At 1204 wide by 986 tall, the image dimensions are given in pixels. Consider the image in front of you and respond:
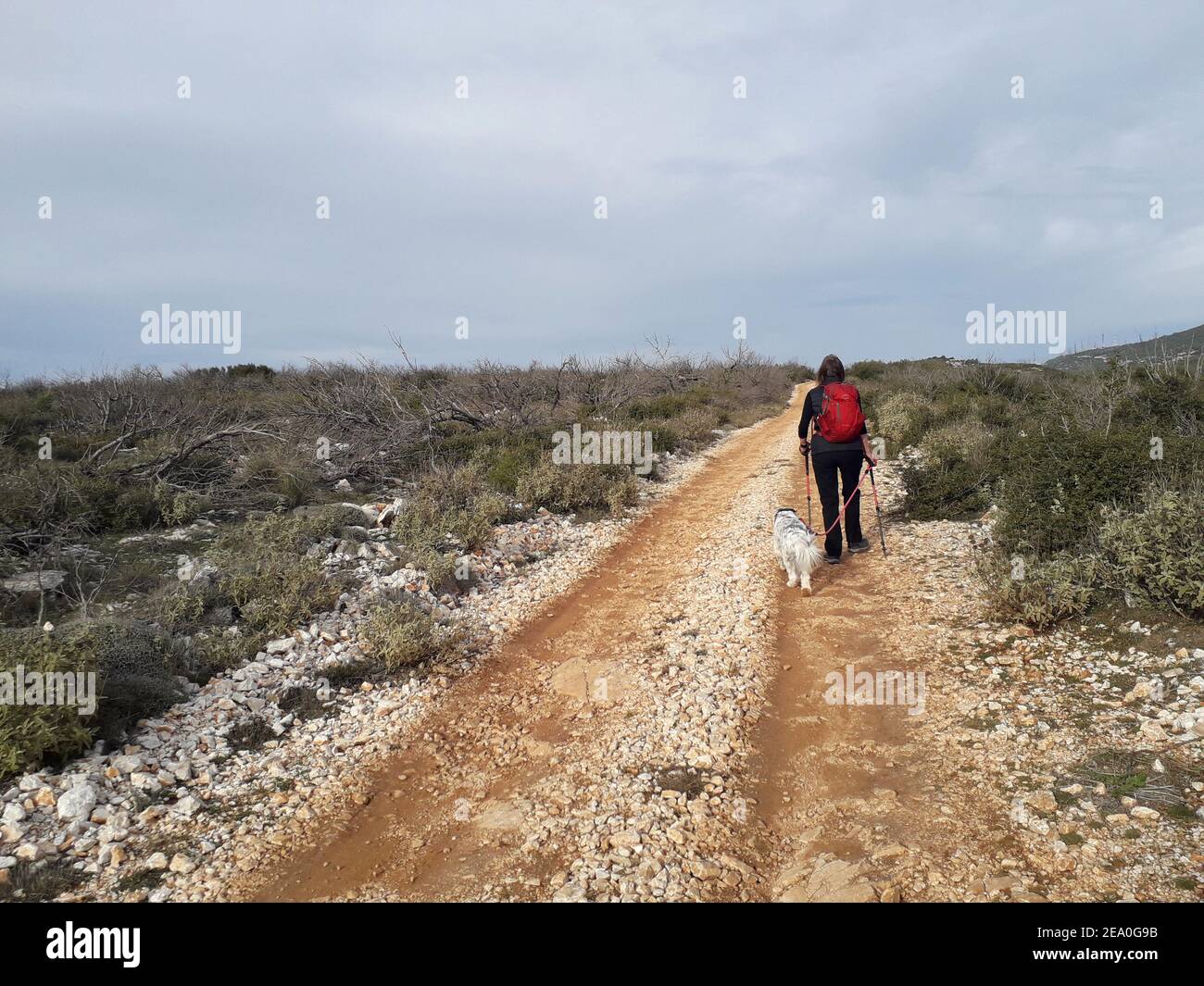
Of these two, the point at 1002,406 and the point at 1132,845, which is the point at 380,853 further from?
the point at 1002,406

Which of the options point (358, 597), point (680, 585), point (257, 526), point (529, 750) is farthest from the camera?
point (257, 526)

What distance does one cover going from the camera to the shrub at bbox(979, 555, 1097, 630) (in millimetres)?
5309

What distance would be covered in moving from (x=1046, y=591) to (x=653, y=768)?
375cm

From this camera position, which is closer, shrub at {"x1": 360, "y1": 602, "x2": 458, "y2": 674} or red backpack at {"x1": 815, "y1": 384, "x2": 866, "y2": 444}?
shrub at {"x1": 360, "y1": 602, "x2": 458, "y2": 674}

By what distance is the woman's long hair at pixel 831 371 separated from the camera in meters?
7.23

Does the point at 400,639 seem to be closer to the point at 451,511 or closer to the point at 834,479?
the point at 451,511

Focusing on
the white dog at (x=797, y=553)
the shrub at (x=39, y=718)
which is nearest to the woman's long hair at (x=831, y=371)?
the white dog at (x=797, y=553)

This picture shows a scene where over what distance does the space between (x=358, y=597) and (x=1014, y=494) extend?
22.0 feet

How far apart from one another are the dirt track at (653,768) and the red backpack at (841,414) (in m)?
1.54

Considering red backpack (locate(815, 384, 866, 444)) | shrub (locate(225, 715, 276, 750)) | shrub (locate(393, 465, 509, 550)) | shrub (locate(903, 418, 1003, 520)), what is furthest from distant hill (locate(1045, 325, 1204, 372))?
shrub (locate(225, 715, 276, 750))

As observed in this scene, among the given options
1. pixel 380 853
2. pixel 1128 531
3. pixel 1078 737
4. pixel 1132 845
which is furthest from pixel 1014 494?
pixel 380 853

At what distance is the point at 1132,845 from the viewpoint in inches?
120

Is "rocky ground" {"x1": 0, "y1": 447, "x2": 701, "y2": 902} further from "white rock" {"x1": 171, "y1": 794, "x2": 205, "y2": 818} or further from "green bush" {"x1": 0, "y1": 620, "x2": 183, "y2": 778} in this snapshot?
"green bush" {"x1": 0, "y1": 620, "x2": 183, "y2": 778}

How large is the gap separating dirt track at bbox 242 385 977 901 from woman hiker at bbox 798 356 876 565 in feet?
2.99
